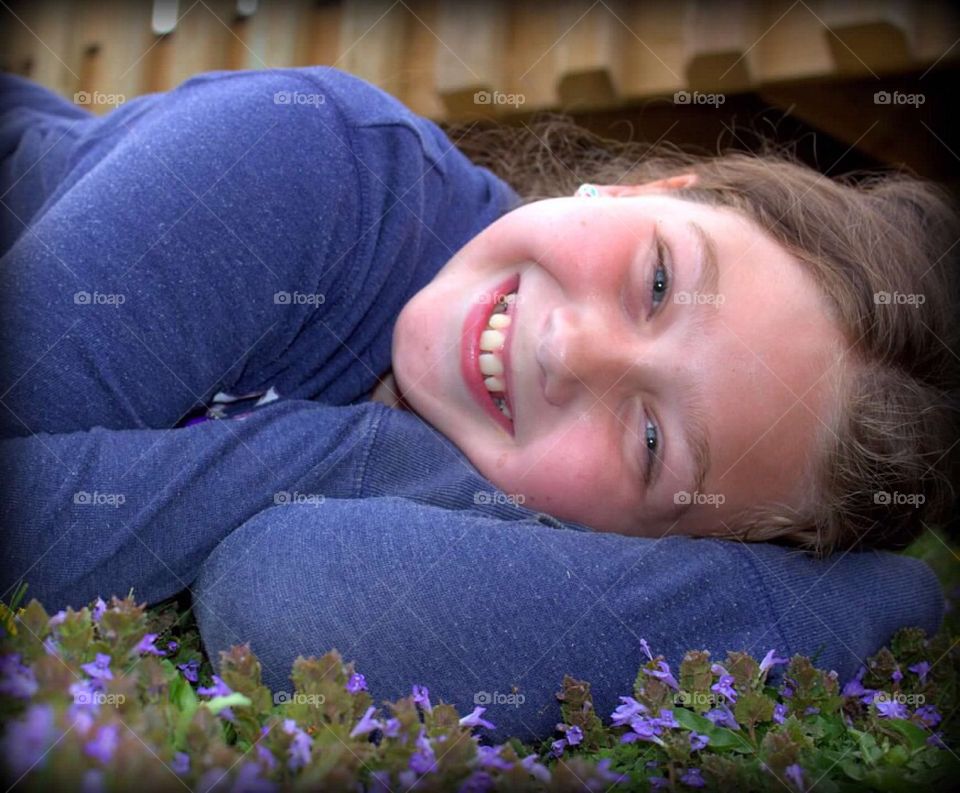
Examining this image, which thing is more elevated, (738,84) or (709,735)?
(738,84)

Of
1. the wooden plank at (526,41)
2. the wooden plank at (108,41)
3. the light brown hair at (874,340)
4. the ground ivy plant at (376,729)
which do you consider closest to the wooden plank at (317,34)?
the wooden plank at (108,41)

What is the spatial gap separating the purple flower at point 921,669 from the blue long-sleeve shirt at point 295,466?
80 mm

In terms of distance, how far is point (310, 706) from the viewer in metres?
0.84

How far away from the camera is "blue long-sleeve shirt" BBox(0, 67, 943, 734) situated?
1364mm

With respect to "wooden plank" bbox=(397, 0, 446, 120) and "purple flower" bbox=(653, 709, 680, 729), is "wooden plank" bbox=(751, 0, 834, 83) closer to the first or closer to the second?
"wooden plank" bbox=(397, 0, 446, 120)

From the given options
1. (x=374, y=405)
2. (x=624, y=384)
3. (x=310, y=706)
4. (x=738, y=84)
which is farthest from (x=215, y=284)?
(x=738, y=84)

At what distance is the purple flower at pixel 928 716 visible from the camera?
4.23ft

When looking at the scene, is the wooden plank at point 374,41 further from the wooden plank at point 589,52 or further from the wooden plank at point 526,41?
the wooden plank at point 589,52

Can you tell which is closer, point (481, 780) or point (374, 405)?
point (481, 780)

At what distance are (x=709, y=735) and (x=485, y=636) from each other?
350 millimetres

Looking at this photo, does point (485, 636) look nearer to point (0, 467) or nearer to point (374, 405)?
point (374, 405)

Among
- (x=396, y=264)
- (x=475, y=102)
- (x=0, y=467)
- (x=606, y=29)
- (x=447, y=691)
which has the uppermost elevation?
(x=606, y=29)

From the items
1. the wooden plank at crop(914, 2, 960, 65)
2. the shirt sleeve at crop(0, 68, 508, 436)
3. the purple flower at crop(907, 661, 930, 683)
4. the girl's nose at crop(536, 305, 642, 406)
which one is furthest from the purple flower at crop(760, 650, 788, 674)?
the wooden plank at crop(914, 2, 960, 65)

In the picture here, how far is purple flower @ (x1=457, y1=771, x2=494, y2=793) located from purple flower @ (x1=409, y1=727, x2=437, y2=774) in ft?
0.10
